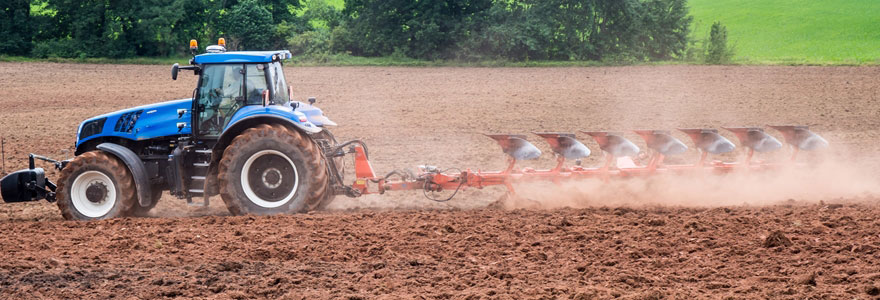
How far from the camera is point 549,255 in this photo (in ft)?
24.0

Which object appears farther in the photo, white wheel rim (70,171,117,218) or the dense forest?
the dense forest

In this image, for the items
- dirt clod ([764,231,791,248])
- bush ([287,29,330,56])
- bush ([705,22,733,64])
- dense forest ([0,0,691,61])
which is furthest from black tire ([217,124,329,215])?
bush ([287,29,330,56])

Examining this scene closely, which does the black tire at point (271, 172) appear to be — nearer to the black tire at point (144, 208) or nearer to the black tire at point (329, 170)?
the black tire at point (329, 170)

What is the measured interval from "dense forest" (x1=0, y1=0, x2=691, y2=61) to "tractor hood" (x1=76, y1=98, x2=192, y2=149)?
78.6 feet

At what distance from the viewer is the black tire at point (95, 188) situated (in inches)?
365

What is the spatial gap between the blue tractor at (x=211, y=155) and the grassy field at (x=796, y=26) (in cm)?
2603

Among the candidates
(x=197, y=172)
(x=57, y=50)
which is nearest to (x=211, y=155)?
(x=197, y=172)

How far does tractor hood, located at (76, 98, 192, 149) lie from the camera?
9.59m

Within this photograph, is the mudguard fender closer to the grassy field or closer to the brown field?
the brown field

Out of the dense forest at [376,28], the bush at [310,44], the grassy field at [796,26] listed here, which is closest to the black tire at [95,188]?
the dense forest at [376,28]

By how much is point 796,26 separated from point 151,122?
4591 centimetres

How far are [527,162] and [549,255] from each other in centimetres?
624

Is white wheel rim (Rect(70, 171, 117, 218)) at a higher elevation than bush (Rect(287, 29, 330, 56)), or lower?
lower

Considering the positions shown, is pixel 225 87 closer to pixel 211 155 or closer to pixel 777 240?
pixel 211 155
